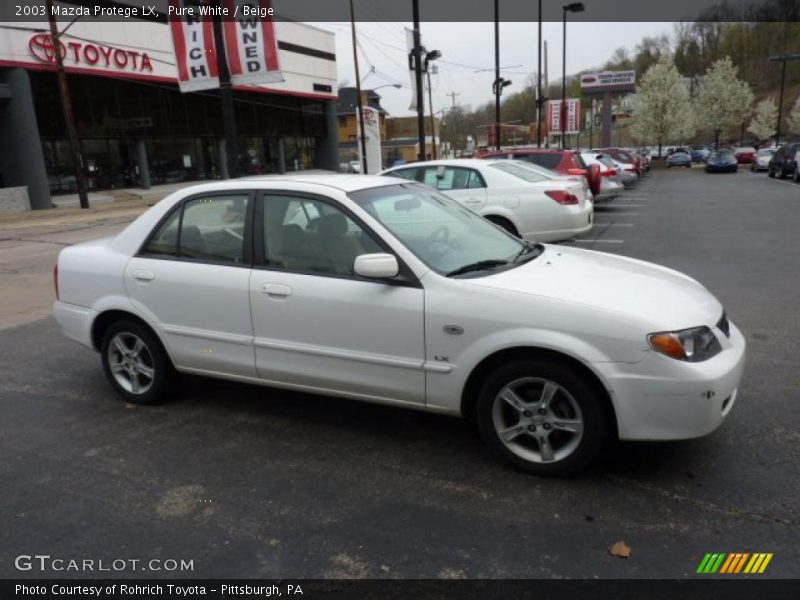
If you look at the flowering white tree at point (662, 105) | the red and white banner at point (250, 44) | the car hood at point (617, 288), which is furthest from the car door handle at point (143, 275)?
the flowering white tree at point (662, 105)

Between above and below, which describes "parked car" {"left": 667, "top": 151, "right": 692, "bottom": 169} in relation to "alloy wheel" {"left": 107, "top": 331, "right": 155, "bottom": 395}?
below

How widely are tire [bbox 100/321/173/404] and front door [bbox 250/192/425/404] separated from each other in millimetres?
905

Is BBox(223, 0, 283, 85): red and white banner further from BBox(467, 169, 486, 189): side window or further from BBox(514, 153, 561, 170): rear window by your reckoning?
BBox(514, 153, 561, 170): rear window

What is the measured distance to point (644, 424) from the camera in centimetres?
317

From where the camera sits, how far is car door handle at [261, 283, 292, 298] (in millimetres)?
3906

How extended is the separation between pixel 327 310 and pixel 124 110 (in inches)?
1236

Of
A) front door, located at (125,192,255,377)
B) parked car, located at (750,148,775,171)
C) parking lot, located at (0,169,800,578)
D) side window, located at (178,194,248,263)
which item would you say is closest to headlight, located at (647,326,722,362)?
parking lot, located at (0,169,800,578)

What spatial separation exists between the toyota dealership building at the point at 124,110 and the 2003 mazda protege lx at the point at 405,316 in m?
18.4

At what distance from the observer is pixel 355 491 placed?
339 cm

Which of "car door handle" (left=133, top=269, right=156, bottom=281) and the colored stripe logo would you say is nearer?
the colored stripe logo

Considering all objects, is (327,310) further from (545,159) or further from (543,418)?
(545,159)

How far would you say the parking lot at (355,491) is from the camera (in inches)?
111

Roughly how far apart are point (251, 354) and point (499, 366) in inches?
63.2
